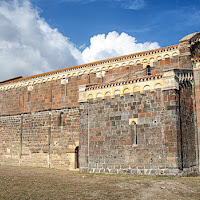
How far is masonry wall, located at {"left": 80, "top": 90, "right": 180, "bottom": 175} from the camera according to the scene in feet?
43.0

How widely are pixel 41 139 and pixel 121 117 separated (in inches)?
329

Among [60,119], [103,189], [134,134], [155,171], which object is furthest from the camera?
[60,119]

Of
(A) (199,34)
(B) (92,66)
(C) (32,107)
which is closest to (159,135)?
(A) (199,34)

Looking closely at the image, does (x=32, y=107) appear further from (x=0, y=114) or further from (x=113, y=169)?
(x=113, y=169)

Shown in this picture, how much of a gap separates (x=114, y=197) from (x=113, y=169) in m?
5.58

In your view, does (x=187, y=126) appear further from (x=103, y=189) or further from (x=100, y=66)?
(x=100, y=66)

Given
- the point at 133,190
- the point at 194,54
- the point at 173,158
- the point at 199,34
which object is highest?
the point at 199,34

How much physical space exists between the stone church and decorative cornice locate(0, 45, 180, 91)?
Result: 0.20ft

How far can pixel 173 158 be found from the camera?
41.8 ft

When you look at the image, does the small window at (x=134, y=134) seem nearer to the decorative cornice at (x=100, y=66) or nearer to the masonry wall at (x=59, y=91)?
the masonry wall at (x=59, y=91)

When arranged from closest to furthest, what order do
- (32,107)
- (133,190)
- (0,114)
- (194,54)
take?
(133,190)
(194,54)
(32,107)
(0,114)

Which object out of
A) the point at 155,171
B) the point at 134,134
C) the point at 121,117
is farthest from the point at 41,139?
the point at 155,171

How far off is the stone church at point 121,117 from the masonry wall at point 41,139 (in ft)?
0.23

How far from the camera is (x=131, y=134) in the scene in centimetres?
1422
